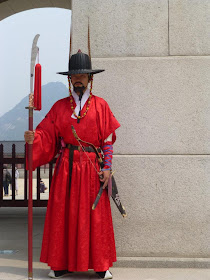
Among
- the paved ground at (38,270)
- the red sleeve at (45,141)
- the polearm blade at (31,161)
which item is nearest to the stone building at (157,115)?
the paved ground at (38,270)

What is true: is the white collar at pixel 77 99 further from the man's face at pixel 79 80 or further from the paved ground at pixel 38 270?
the paved ground at pixel 38 270

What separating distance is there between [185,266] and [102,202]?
1.18 meters

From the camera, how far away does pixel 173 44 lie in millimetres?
5293

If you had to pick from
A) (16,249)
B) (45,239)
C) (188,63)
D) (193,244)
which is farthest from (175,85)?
(16,249)

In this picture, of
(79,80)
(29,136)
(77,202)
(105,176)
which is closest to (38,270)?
(77,202)

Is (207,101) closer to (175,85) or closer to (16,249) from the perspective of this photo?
(175,85)

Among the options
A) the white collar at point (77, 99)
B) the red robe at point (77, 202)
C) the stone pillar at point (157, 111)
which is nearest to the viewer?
the red robe at point (77, 202)

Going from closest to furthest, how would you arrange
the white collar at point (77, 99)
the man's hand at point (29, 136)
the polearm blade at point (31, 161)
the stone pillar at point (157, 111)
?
the polearm blade at point (31, 161), the man's hand at point (29, 136), the white collar at point (77, 99), the stone pillar at point (157, 111)

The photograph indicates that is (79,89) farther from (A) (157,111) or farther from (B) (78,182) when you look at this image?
(A) (157,111)

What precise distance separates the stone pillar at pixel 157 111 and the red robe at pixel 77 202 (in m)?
0.51

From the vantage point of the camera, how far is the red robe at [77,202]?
15.1 ft

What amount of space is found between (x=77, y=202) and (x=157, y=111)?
130cm

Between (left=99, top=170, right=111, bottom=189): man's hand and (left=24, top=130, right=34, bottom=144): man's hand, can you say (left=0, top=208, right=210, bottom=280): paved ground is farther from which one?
(left=24, top=130, right=34, bottom=144): man's hand

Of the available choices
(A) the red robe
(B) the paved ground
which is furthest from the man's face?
(B) the paved ground
